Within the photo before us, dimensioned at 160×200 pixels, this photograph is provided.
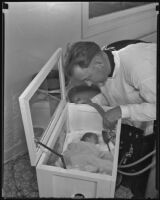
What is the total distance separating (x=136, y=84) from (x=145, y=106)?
94 mm

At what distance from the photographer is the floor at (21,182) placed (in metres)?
1.34

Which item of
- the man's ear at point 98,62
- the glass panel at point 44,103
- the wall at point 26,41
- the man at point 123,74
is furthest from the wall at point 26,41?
the man's ear at point 98,62

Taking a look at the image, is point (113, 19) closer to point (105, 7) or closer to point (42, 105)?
point (105, 7)

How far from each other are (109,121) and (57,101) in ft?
0.84

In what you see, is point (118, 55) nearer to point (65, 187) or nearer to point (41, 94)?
point (41, 94)

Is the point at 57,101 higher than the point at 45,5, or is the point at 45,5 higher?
the point at 45,5

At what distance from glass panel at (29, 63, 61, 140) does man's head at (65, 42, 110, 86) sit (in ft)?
0.49

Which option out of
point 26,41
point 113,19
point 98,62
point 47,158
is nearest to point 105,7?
point 113,19

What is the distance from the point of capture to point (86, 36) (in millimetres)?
1628

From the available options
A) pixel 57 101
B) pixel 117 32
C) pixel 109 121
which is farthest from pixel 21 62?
pixel 117 32

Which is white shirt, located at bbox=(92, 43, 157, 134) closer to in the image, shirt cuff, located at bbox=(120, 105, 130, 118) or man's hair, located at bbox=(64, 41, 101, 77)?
shirt cuff, located at bbox=(120, 105, 130, 118)

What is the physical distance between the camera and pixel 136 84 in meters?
1.06

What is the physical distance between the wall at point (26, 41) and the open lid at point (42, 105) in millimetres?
235

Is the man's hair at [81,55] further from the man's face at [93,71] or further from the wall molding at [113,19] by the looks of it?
the wall molding at [113,19]
